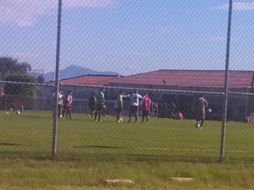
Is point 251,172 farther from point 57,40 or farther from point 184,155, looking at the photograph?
point 57,40

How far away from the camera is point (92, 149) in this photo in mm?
16250

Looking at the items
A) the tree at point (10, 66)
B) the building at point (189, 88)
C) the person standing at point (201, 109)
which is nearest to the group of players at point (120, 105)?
the person standing at point (201, 109)

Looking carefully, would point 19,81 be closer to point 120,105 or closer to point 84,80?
point 120,105

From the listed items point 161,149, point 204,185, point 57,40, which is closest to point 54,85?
point 57,40

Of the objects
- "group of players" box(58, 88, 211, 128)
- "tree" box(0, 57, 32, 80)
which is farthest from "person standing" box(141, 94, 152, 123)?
"tree" box(0, 57, 32, 80)

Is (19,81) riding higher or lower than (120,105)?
higher

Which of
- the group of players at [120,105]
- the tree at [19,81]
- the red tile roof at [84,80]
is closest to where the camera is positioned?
the tree at [19,81]

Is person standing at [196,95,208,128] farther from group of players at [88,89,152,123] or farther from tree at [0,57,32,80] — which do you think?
tree at [0,57,32,80]

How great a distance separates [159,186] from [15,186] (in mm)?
2330

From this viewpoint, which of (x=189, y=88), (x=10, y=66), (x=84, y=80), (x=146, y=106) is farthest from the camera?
(x=84, y=80)

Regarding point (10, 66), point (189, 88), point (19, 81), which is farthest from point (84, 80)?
point (10, 66)

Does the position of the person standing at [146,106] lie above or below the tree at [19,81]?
below

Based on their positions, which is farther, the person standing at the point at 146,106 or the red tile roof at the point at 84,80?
the person standing at the point at 146,106

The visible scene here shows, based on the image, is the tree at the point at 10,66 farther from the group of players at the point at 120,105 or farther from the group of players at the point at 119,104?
the group of players at the point at 119,104
